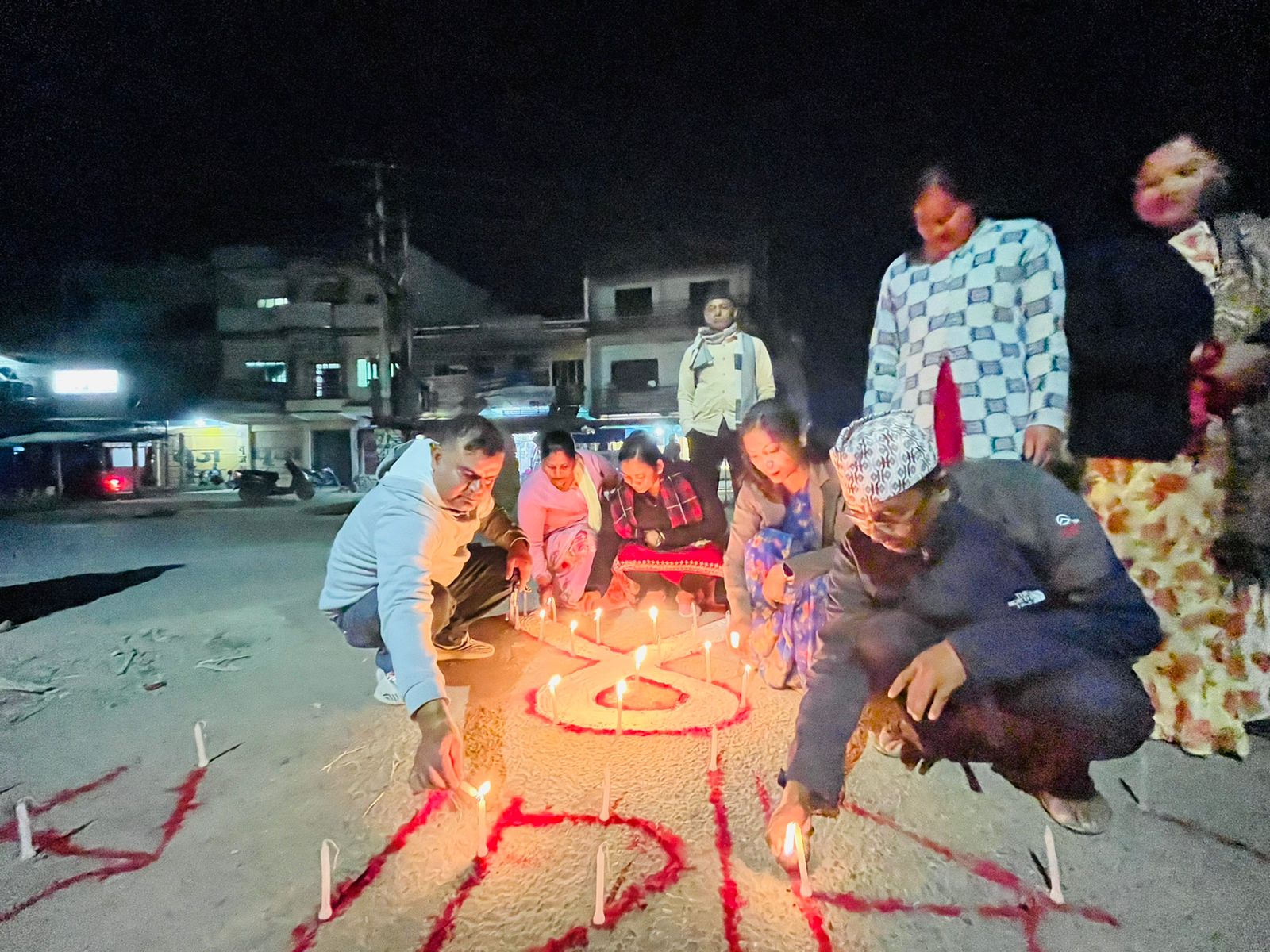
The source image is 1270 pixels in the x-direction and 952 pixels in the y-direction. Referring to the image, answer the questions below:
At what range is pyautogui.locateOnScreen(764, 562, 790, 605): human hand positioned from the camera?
2695mm

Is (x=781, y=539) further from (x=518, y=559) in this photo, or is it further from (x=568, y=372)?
(x=568, y=372)

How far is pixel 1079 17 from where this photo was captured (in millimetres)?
2590

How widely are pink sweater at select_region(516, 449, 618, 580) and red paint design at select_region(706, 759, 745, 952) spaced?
6.81 feet

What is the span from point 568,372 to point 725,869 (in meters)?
3.43

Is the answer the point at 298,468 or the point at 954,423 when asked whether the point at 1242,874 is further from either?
the point at 298,468

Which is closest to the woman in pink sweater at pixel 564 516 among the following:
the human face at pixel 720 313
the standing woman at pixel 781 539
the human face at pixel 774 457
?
the human face at pixel 720 313

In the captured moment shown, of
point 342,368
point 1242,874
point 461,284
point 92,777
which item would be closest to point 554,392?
point 461,284

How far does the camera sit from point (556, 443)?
3820mm

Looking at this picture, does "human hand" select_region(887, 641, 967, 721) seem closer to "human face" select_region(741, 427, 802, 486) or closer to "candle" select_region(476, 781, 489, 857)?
"human face" select_region(741, 427, 802, 486)

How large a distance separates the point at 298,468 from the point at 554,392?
106 inches

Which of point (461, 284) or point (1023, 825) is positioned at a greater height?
point (461, 284)

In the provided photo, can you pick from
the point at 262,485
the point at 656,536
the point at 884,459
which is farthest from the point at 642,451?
the point at 262,485

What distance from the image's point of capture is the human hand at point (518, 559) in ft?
11.0

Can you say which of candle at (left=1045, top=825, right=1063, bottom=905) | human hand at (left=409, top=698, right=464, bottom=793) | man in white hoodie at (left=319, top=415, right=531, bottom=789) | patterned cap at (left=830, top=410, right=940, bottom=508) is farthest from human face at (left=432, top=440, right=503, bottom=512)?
candle at (left=1045, top=825, right=1063, bottom=905)
